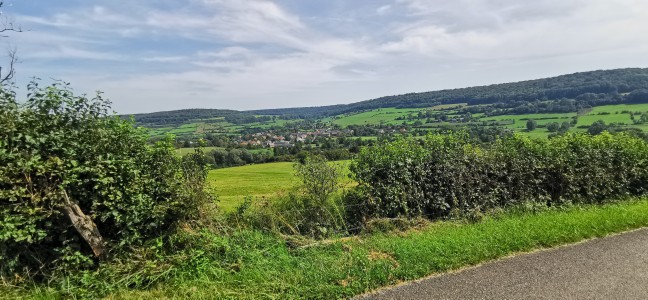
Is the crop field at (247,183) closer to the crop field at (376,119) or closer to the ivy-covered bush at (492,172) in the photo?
the ivy-covered bush at (492,172)

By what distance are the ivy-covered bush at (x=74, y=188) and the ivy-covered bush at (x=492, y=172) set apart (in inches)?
146

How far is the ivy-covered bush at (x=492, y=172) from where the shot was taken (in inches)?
298

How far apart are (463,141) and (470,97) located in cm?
8324

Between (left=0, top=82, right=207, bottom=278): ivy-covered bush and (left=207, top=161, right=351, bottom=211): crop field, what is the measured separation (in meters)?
1.09

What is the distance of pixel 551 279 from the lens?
5.34 meters

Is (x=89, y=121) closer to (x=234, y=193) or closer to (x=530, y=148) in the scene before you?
(x=234, y=193)

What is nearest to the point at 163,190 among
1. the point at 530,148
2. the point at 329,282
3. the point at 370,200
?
the point at 329,282

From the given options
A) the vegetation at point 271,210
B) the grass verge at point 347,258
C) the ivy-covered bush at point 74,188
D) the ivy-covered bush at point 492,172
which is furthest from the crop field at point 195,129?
the ivy-covered bush at point 492,172

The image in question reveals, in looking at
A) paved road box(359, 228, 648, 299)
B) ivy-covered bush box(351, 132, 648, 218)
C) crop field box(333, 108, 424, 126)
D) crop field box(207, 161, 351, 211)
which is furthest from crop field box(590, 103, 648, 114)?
crop field box(207, 161, 351, 211)

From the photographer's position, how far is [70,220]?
16.4 feet

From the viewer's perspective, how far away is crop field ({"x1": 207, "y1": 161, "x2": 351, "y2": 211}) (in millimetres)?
7426

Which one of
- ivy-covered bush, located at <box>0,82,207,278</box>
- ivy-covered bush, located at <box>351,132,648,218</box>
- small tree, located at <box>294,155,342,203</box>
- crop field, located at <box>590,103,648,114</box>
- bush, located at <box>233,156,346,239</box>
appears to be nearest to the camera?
ivy-covered bush, located at <box>0,82,207,278</box>

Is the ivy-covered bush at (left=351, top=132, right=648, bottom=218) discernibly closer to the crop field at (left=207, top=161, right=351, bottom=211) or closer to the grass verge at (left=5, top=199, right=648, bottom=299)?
the grass verge at (left=5, top=199, right=648, bottom=299)

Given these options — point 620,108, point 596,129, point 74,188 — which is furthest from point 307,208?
point 620,108
